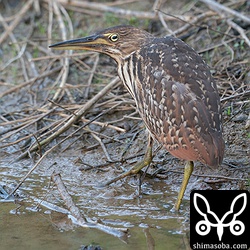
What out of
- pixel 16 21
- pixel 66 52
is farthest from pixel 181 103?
pixel 16 21

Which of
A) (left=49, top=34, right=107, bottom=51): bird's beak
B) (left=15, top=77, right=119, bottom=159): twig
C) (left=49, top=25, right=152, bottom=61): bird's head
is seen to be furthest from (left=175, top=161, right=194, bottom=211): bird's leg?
(left=15, top=77, right=119, bottom=159): twig

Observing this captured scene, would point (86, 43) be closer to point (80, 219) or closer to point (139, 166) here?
point (139, 166)

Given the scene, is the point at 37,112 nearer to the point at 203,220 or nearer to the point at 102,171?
the point at 102,171

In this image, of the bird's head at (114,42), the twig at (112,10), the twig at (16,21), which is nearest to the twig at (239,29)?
the twig at (112,10)

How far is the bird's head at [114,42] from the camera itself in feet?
21.2

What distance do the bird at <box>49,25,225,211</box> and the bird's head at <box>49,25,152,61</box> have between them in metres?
0.20

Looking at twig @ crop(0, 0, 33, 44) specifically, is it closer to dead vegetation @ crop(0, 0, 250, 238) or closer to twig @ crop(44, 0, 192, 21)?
dead vegetation @ crop(0, 0, 250, 238)

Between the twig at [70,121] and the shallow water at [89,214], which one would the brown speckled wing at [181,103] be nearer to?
the shallow water at [89,214]

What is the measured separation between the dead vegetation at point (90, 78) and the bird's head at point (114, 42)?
621mm

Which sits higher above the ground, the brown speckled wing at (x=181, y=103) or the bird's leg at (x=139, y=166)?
the brown speckled wing at (x=181, y=103)

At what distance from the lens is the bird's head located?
21.2 ft

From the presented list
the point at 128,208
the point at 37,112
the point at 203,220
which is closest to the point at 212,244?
the point at 203,220

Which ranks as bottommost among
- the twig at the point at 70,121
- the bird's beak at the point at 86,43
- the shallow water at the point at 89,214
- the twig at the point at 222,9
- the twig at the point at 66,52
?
the shallow water at the point at 89,214

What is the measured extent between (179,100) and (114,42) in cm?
138
